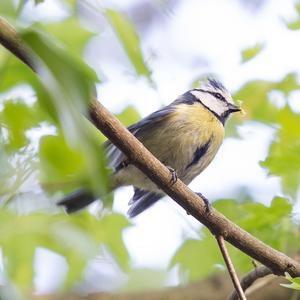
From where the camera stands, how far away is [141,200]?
1.90 meters

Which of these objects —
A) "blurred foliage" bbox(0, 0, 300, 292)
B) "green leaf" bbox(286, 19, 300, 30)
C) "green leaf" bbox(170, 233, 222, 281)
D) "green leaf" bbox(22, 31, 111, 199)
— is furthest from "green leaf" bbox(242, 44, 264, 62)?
"green leaf" bbox(22, 31, 111, 199)

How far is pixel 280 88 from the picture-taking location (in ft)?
5.75

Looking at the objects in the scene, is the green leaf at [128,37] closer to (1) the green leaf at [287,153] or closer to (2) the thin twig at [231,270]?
(2) the thin twig at [231,270]

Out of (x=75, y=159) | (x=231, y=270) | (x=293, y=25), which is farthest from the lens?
(x=293, y=25)

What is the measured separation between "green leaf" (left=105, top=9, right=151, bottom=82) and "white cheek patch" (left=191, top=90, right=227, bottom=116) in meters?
1.04

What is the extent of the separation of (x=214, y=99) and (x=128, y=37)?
1.16 metres

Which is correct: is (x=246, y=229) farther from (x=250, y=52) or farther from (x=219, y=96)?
(x=219, y=96)

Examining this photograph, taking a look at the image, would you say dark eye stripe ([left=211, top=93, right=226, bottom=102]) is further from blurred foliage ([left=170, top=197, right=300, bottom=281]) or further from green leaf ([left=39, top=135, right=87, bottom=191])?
green leaf ([left=39, top=135, right=87, bottom=191])

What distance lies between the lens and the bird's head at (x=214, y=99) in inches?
83.6

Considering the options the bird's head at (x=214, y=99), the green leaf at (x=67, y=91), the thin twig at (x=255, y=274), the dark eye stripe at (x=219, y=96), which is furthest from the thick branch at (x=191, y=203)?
the dark eye stripe at (x=219, y=96)

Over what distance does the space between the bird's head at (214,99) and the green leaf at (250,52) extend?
0.44 metres

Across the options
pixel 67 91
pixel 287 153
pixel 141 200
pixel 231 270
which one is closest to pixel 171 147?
pixel 141 200

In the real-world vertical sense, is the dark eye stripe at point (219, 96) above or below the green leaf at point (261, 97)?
above

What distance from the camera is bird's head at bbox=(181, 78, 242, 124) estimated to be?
2123 millimetres
